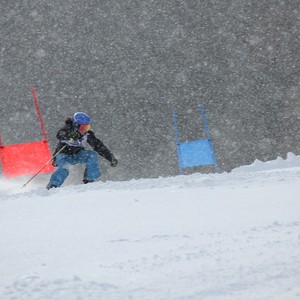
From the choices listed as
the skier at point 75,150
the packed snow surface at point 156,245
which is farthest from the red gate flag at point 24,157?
the packed snow surface at point 156,245

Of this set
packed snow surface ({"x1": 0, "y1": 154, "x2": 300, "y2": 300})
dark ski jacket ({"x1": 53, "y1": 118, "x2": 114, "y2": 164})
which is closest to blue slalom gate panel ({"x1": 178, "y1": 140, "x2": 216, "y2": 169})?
dark ski jacket ({"x1": 53, "y1": 118, "x2": 114, "y2": 164})

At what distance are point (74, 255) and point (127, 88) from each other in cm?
871

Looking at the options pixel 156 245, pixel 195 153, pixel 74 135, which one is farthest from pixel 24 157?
pixel 156 245

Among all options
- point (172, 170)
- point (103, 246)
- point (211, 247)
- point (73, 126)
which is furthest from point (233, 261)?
point (172, 170)

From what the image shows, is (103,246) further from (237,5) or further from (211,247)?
(237,5)

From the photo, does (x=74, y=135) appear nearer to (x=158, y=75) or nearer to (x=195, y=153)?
(x=195, y=153)

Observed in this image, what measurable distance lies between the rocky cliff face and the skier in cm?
420

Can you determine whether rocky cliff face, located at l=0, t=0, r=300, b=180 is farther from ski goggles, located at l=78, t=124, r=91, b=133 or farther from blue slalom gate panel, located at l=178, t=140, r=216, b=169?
ski goggles, located at l=78, t=124, r=91, b=133

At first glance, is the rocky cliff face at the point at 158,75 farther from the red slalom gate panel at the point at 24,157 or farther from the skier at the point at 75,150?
the skier at the point at 75,150

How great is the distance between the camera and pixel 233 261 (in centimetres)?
176

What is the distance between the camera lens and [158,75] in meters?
10.3

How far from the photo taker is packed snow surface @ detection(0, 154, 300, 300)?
1.53 meters

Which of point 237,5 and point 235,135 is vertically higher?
point 237,5

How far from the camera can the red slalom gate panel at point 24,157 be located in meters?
9.18
